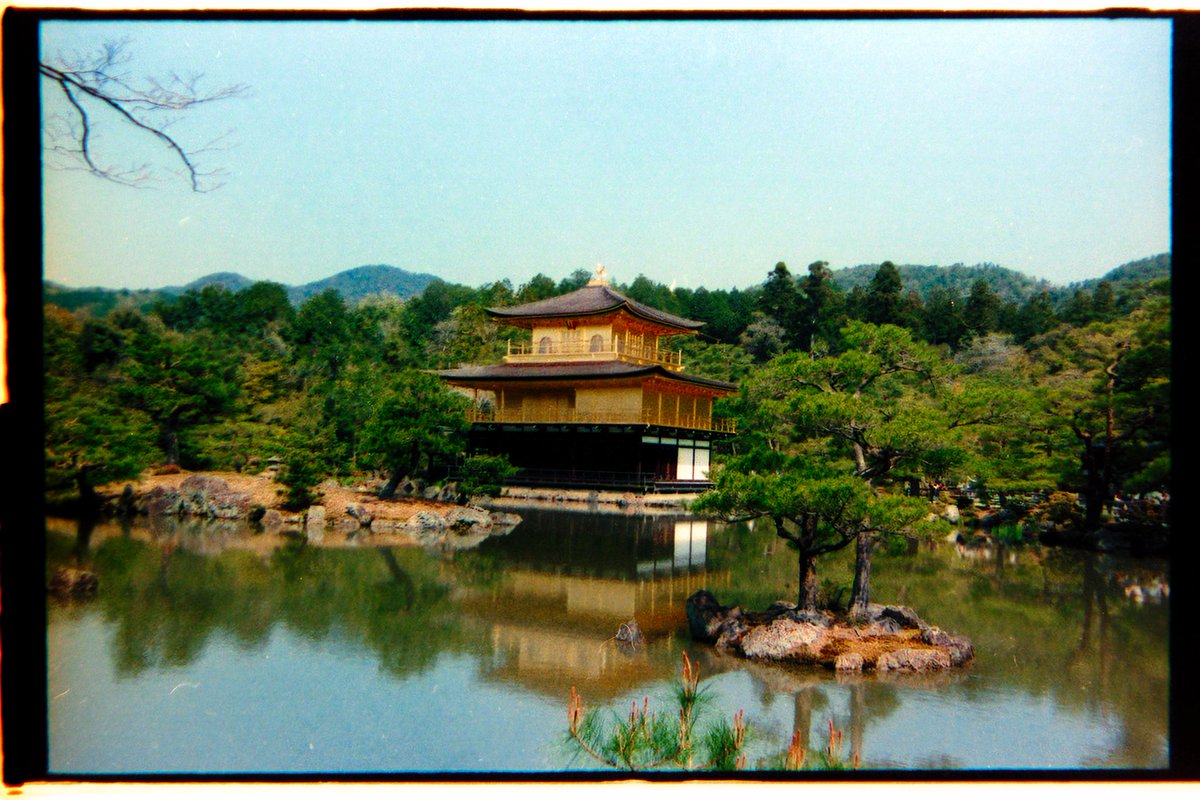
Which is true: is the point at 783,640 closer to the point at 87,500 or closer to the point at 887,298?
the point at 87,500

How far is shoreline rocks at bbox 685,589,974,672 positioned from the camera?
6.16 meters

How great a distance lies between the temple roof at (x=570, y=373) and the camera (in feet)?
56.0

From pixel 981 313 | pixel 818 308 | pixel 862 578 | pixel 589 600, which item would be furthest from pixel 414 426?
pixel 981 313

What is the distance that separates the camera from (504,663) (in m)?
5.96

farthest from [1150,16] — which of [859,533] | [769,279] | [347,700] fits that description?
[769,279]

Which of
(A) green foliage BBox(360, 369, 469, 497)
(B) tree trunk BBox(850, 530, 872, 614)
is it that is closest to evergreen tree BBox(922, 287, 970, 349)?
(A) green foliage BBox(360, 369, 469, 497)

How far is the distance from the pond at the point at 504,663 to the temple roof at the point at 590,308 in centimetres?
880

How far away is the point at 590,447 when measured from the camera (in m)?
18.0

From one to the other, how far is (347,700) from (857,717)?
3.15m

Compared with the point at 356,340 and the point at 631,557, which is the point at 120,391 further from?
the point at 356,340

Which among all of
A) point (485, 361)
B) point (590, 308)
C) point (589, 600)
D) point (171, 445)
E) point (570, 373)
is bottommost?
point (589, 600)

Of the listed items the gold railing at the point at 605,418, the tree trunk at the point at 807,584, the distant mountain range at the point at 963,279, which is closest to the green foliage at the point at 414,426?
→ the gold railing at the point at 605,418

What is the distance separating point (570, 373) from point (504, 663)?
1230 centimetres

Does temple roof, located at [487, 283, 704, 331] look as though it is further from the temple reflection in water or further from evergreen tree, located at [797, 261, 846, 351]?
evergreen tree, located at [797, 261, 846, 351]
